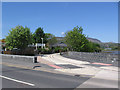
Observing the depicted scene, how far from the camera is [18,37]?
3002 centimetres

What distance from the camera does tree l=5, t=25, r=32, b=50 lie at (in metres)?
29.4

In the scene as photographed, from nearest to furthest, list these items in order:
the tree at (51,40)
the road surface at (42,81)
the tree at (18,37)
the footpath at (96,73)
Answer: the road surface at (42,81) < the footpath at (96,73) < the tree at (18,37) < the tree at (51,40)

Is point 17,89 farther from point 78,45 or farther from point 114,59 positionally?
point 78,45

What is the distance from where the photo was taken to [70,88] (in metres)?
7.17

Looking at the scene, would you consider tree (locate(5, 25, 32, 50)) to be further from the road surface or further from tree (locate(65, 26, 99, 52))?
the road surface

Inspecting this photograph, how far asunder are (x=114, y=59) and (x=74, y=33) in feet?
48.8

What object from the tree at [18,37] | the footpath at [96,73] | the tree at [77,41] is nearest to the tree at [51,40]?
the tree at [18,37]

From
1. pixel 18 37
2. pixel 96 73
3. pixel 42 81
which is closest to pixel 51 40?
pixel 18 37

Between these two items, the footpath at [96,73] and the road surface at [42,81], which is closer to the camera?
the road surface at [42,81]

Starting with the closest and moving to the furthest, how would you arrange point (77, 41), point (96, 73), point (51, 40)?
point (96, 73), point (77, 41), point (51, 40)

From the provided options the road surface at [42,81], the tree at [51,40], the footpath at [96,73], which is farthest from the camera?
the tree at [51,40]

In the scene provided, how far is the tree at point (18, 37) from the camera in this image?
29359mm

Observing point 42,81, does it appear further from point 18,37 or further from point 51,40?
point 51,40

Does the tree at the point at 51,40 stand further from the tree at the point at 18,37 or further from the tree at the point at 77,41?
the tree at the point at 77,41
